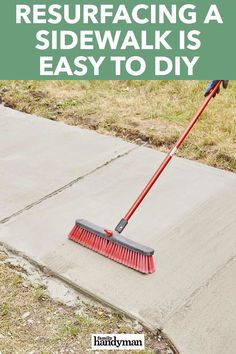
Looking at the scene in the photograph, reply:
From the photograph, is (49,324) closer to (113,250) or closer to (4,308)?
(4,308)

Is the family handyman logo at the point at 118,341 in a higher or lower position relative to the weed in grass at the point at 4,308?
lower

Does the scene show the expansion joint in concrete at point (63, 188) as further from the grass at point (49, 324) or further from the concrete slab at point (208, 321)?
the concrete slab at point (208, 321)

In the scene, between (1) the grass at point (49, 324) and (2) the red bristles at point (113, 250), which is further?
(2) the red bristles at point (113, 250)

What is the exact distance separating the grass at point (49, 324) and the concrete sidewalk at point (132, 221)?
9 centimetres

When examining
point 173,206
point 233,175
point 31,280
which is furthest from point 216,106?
point 31,280

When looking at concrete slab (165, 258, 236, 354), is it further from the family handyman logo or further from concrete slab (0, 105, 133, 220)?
concrete slab (0, 105, 133, 220)

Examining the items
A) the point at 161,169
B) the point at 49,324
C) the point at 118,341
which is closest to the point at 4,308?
the point at 49,324

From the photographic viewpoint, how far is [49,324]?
283 cm

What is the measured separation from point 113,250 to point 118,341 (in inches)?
24.9

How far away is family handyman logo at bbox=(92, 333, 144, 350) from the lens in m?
2.69

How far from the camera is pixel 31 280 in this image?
3.14 metres

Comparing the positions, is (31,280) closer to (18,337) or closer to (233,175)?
(18,337)

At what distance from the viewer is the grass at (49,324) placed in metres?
2.70

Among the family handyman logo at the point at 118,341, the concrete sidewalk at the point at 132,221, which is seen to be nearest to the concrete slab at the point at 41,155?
the concrete sidewalk at the point at 132,221
